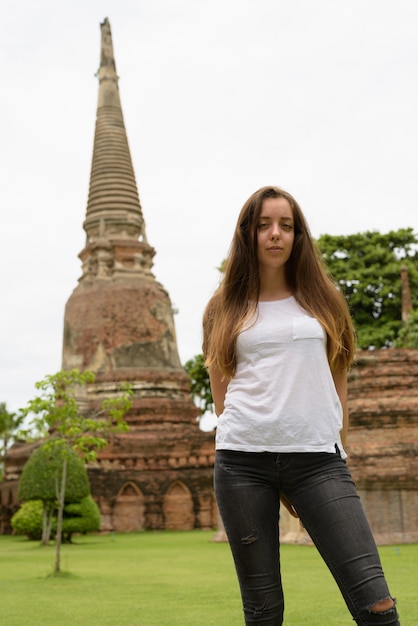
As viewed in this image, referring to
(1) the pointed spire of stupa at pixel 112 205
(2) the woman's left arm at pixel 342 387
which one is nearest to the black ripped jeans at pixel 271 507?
(2) the woman's left arm at pixel 342 387

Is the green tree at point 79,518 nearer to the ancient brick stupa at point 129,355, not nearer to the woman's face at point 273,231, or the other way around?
the ancient brick stupa at point 129,355

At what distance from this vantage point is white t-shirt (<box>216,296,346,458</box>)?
3.12 m

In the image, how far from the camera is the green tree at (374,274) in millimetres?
35062

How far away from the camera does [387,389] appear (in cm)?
1784

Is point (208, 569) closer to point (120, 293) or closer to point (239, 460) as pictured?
point (239, 460)

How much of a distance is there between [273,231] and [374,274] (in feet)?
108

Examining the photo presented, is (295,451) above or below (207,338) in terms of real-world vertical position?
below

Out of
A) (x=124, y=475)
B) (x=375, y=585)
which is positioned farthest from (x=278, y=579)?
(x=124, y=475)

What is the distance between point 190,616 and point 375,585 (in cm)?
528

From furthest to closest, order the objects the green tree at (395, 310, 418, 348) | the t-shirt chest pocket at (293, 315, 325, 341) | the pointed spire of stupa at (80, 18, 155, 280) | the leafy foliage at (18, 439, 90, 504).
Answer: the pointed spire of stupa at (80, 18, 155, 280)
the green tree at (395, 310, 418, 348)
the leafy foliage at (18, 439, 90, 504)
the t-shirt chest pocket at (293, 315, 325, 341)

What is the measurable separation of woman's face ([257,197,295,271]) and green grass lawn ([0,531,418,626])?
433 centimetres

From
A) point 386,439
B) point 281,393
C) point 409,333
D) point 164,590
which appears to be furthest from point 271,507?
point 409,333

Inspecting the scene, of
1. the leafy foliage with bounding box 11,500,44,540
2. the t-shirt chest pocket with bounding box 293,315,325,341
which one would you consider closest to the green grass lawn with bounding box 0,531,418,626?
the t-shirt chest pocket with bounding box 293,315,325,341

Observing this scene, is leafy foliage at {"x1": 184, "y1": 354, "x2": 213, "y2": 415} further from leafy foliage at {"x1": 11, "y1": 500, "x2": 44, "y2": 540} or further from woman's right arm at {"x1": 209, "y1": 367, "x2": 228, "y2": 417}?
woman's right arm at {"x1": 209, "y1": 367, "x2": 228, "y2": 417}
